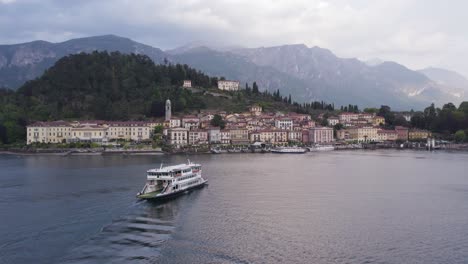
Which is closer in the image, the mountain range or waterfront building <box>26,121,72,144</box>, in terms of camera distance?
waterfront building <box>26,121,72,144</box>

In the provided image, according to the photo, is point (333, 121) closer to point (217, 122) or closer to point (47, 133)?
point (217, 122)

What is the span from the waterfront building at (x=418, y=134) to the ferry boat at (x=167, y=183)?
46.5m

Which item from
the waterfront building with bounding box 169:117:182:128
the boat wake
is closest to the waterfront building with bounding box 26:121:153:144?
the waterfront building with bounding box 169:117:182:128

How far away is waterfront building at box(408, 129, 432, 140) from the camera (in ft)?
205

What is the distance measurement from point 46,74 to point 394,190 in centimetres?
5577

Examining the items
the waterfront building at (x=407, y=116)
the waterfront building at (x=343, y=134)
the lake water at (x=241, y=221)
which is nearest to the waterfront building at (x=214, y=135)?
the waterfront building at (x=343, y=134)

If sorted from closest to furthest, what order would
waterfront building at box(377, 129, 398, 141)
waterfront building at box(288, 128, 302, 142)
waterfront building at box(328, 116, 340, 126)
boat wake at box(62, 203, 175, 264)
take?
1. boat wake at box(62, 203, 175, 264)
2. waterfront building at box(288, 128, 302, 142)
3. waterfront building at box(377, 129, 398, 141)
4. waterfront building at box(328, 116, 340, 126)

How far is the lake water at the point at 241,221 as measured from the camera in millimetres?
12336

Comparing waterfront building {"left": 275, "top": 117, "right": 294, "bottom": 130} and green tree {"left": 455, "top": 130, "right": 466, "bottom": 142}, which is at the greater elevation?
waterfront building {"left": 275, "top": 117, "right": 294, "bottom": 130}

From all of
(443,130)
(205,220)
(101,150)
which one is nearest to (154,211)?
(205,220)

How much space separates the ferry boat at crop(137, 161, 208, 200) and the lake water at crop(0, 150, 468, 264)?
1.58 ft

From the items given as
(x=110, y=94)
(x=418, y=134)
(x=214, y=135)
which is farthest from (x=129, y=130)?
(x=418, y=134)

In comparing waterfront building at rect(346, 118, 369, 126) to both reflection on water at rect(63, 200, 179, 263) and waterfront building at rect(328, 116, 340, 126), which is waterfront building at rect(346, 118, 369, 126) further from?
reflection on water at rect(63, 200, 179, 263)

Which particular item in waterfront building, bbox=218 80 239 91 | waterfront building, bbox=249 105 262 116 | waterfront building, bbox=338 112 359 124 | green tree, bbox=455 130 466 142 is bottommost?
green tree, bbox=455 130 466 142
